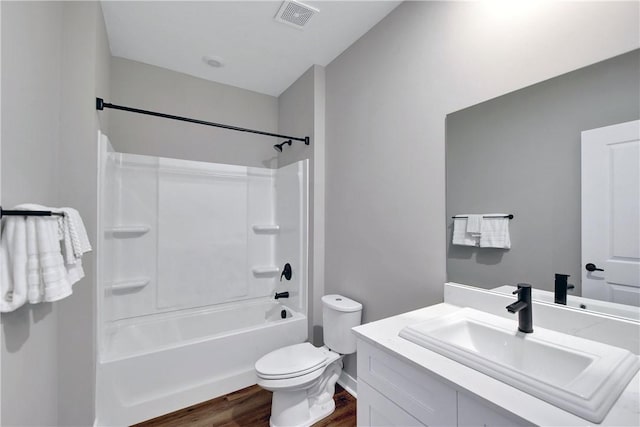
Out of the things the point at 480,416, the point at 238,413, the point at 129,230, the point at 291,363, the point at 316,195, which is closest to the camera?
the point at 480,416

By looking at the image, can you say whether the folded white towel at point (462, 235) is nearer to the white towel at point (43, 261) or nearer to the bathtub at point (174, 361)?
the bathtub at point (174, 361)

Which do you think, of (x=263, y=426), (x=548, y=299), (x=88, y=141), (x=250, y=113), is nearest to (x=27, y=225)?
(x=88, y=141)

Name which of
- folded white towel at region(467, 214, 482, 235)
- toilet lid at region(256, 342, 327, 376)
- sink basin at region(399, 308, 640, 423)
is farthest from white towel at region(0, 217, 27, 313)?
folded white towel at region(467, 214, 482, 235)

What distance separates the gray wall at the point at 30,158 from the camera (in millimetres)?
944

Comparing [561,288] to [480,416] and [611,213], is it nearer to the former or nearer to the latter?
[611,213]

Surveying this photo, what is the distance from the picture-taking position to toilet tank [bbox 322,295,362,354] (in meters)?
1.91

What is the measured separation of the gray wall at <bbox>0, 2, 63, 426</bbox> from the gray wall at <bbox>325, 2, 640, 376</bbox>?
1706 millimetres

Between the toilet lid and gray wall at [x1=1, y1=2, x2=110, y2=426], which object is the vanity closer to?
the toilet lid

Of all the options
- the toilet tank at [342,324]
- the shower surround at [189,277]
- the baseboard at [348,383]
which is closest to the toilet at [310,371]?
the toilet tank at [342,324]

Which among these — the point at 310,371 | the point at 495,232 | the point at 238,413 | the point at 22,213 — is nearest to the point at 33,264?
the point at 22,213

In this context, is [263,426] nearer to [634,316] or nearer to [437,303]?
[437,303]

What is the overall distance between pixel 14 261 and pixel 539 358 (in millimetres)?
1788

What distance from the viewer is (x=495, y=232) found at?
1232 mm

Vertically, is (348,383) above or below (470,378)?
below
